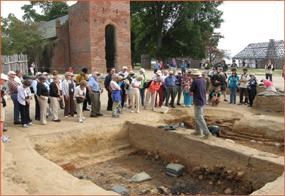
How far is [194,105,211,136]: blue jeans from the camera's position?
10.1 meters

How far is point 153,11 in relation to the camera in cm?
3997

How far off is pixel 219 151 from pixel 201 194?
4.32 ft

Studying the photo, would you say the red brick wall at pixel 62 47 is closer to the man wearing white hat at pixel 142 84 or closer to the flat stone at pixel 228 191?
the man wearing white hat at pixel 142 84

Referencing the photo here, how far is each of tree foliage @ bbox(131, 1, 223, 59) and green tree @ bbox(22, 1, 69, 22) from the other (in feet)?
57.8

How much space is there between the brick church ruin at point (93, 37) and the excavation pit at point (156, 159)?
14.9 meters

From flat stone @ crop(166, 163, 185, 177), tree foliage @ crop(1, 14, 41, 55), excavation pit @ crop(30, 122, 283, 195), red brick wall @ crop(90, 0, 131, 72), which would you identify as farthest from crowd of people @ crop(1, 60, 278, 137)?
tree foliage @ crop(1, 14, 41, 55)

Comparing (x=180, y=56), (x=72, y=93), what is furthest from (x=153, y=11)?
(x=72, y=93)

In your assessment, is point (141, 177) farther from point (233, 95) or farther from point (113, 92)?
point (233, 95)

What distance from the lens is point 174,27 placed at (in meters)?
39.9

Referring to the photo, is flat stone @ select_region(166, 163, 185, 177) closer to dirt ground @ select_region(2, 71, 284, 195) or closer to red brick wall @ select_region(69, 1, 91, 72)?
dirt ground @ select_region(2, 71, 284, 195)

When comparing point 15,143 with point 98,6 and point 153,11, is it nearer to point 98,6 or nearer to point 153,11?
point 98,6

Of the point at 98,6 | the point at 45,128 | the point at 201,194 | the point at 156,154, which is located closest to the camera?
the point at 201,194

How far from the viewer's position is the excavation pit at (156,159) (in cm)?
939

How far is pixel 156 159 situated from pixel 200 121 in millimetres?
2658
